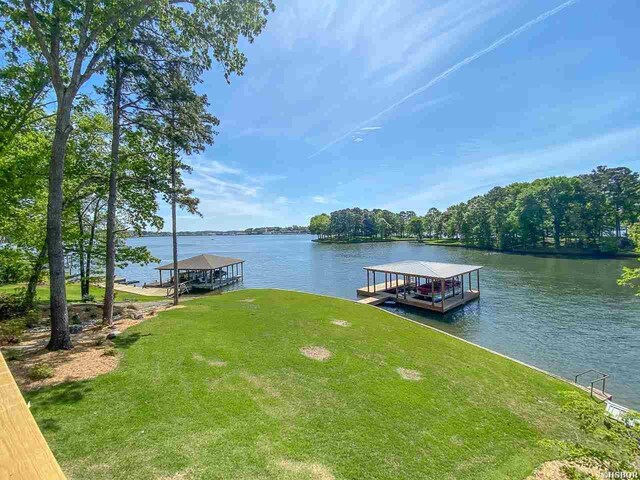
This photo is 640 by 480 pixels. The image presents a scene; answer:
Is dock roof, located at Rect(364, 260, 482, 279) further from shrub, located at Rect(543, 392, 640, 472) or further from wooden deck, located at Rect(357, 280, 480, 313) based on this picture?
shrub, located at Rect(543, 392, 640, 472)

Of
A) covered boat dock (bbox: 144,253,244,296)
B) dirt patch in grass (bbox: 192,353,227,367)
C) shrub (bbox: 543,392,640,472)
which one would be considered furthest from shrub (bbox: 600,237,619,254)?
dirt patch in grass (bbox: 192,353,227,367)

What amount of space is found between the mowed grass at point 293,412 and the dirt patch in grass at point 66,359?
14.4 inches

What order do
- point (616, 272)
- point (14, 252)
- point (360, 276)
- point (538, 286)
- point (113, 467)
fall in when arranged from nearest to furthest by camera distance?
point (113, 467) < point (14, 252) < point (538, 286) < point (616, 272) < point (360, 276)

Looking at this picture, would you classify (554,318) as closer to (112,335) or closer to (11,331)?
(112,335)

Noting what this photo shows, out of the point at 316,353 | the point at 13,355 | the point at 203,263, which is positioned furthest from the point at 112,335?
the point at 203,263

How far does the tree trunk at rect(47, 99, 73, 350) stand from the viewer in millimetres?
7281

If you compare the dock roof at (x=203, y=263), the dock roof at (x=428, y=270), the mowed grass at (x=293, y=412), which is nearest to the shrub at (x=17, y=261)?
the mowed grass at (x=293, y=412)

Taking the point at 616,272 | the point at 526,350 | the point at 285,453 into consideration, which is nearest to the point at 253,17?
the point at 285,453

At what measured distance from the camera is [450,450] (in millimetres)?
5418

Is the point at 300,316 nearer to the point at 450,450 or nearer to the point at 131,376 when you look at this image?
the point at 131,376

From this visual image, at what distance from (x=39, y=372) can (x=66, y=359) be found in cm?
104

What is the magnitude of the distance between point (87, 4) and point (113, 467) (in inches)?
348

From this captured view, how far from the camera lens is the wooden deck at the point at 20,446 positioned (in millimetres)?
946

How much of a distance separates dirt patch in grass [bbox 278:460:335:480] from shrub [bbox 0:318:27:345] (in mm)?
8751
